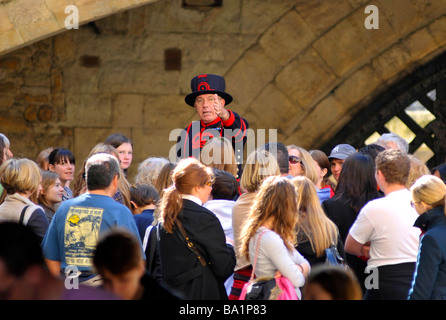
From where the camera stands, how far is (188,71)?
26.2ft

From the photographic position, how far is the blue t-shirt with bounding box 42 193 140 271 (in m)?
3.72

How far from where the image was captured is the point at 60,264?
151 inches

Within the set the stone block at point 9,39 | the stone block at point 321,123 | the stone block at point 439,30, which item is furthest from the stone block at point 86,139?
the stone block at point 439,30

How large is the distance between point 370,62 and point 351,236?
432cm

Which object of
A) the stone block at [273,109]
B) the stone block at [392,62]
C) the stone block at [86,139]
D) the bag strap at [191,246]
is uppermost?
the stone block at [392,62]

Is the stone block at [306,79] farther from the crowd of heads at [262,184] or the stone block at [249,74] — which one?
the crowd of heads at [262,184]

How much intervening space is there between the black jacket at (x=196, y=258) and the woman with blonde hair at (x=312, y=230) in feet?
1.24

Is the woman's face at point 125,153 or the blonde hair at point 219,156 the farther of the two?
the woman's face at point 125,153

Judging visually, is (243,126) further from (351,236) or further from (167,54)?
(167,54)

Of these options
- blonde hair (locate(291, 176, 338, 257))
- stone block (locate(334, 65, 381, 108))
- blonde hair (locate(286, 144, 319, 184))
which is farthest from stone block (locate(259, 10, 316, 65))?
blonde hair (locate(291, 176, 338, 257))

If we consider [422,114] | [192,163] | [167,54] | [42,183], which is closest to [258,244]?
[192,163]

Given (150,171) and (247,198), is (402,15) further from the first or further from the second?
(247,198)

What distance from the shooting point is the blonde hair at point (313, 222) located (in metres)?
3.78

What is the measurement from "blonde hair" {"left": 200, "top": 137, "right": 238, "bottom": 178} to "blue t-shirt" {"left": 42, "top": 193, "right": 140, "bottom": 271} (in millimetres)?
928
